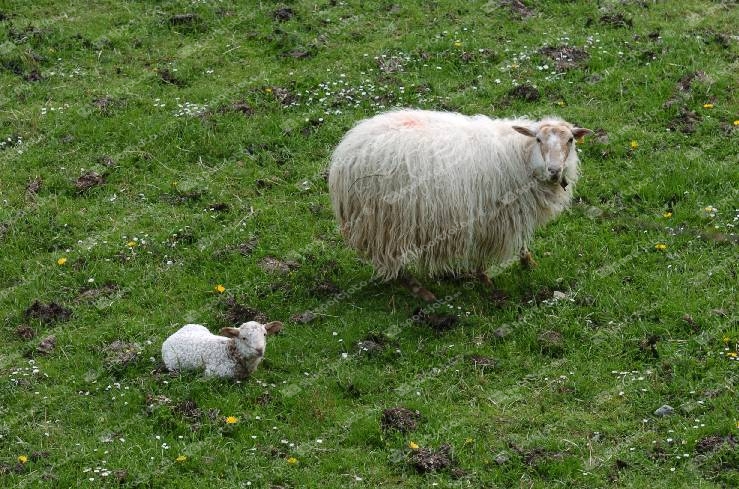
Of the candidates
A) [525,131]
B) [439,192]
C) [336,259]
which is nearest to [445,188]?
[439,192]

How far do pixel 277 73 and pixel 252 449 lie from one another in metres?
7.59

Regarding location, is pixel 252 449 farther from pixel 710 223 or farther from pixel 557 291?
pixel 710 223

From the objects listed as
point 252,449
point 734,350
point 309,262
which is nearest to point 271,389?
point 252,449

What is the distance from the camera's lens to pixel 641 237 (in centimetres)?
1198

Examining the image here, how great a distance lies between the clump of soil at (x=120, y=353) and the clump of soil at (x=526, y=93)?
6.40 metres

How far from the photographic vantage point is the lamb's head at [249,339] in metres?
9.84

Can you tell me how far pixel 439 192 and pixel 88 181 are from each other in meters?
4.92

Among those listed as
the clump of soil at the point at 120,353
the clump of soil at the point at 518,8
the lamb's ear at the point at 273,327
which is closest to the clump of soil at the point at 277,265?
the lamb's ear at the point at 273,327

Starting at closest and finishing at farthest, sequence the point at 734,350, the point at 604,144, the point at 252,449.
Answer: the point at 252,449 < the point at 734,350 < the point at 604,144

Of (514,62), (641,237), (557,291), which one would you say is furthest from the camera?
(514,62)

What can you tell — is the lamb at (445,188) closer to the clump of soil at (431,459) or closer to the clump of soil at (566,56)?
the clump of soil at (431,459)

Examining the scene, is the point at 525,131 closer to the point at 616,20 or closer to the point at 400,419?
the point at 400,419

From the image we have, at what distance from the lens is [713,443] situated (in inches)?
346

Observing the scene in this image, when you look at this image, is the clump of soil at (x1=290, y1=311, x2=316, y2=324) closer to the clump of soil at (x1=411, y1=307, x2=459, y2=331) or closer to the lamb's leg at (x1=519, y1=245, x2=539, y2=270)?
the clump of soil at (x1=411, y1=307, x2=459, y2=331)
